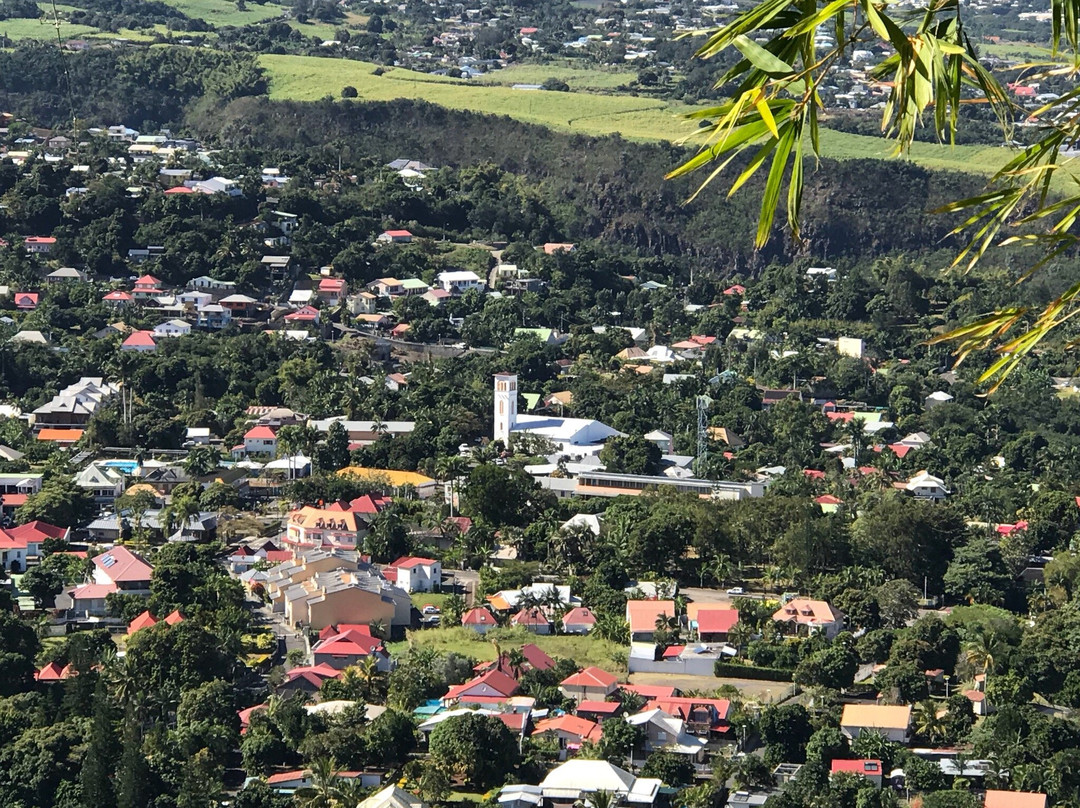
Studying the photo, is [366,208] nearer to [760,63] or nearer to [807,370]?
[807,370]

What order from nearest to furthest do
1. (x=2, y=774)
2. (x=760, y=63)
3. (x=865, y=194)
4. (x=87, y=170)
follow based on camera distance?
(x=760, y=63) → (x=2, y=774) → (x=87, y=170) → (x=865, y=194)

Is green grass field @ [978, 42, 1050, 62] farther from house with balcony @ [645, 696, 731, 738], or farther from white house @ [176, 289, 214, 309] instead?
house with balcony @ [645, 696, 731, 738]

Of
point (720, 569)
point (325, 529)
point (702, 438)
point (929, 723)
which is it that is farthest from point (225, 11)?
point (929, 723)

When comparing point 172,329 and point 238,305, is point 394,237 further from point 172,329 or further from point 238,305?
point 172,329

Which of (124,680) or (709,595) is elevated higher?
(124,680)

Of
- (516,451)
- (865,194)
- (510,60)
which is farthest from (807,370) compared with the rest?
(510,60)

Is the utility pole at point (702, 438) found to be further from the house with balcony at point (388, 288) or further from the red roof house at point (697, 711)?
the red roof house at point (697, 711)
